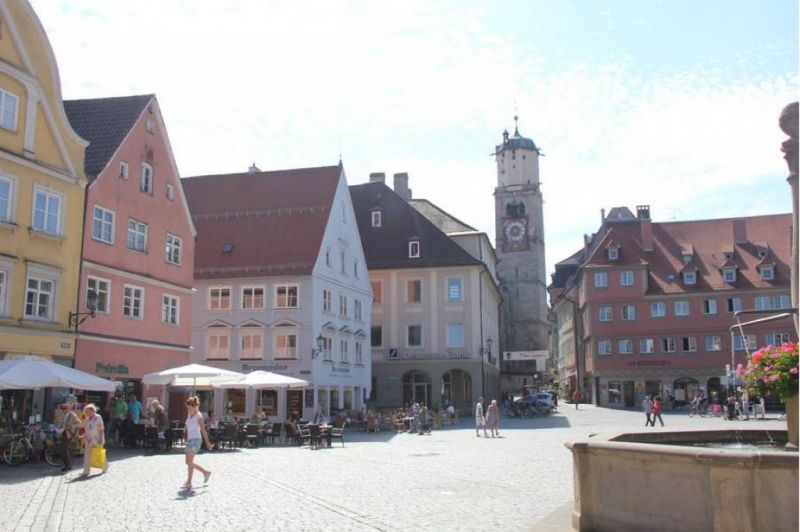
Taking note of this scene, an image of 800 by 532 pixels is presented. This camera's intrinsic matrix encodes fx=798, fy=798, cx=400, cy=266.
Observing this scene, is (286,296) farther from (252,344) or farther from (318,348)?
(318,348)

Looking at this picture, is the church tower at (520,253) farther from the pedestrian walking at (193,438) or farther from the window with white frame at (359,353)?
the pedestrian walking at (193,438)

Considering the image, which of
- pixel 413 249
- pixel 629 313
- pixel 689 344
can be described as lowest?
pixel 689 344

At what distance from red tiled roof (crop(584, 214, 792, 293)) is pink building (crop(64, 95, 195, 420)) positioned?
41.6 m

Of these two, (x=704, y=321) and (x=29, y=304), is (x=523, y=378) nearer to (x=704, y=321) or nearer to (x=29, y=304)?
(x=704, y=321)

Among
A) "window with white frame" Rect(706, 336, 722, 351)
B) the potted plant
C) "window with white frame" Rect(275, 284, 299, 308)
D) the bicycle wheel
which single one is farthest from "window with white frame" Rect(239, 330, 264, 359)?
"window with white frame" Rect(706, 336, 722, 351)

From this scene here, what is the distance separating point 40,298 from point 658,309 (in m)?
50.0

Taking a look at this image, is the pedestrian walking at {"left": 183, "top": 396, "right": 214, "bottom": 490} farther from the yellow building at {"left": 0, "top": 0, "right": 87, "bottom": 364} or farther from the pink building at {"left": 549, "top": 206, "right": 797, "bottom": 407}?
the pink building at {"left": 549, "top": 206, "right": 797, "bottom": 407}

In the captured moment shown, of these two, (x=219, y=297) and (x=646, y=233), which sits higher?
(x=646, y=233)

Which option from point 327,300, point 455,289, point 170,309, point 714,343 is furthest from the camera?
point 714,343

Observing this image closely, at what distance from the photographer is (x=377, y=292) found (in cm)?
5728

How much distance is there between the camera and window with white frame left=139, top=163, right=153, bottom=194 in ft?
101

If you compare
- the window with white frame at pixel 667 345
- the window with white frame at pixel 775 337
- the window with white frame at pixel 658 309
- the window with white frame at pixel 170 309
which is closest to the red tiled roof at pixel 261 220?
the window with white frame at pixel 170 309

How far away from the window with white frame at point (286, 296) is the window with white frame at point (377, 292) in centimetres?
1409

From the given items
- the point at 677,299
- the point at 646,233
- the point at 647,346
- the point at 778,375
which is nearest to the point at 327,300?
the point at 647,346
